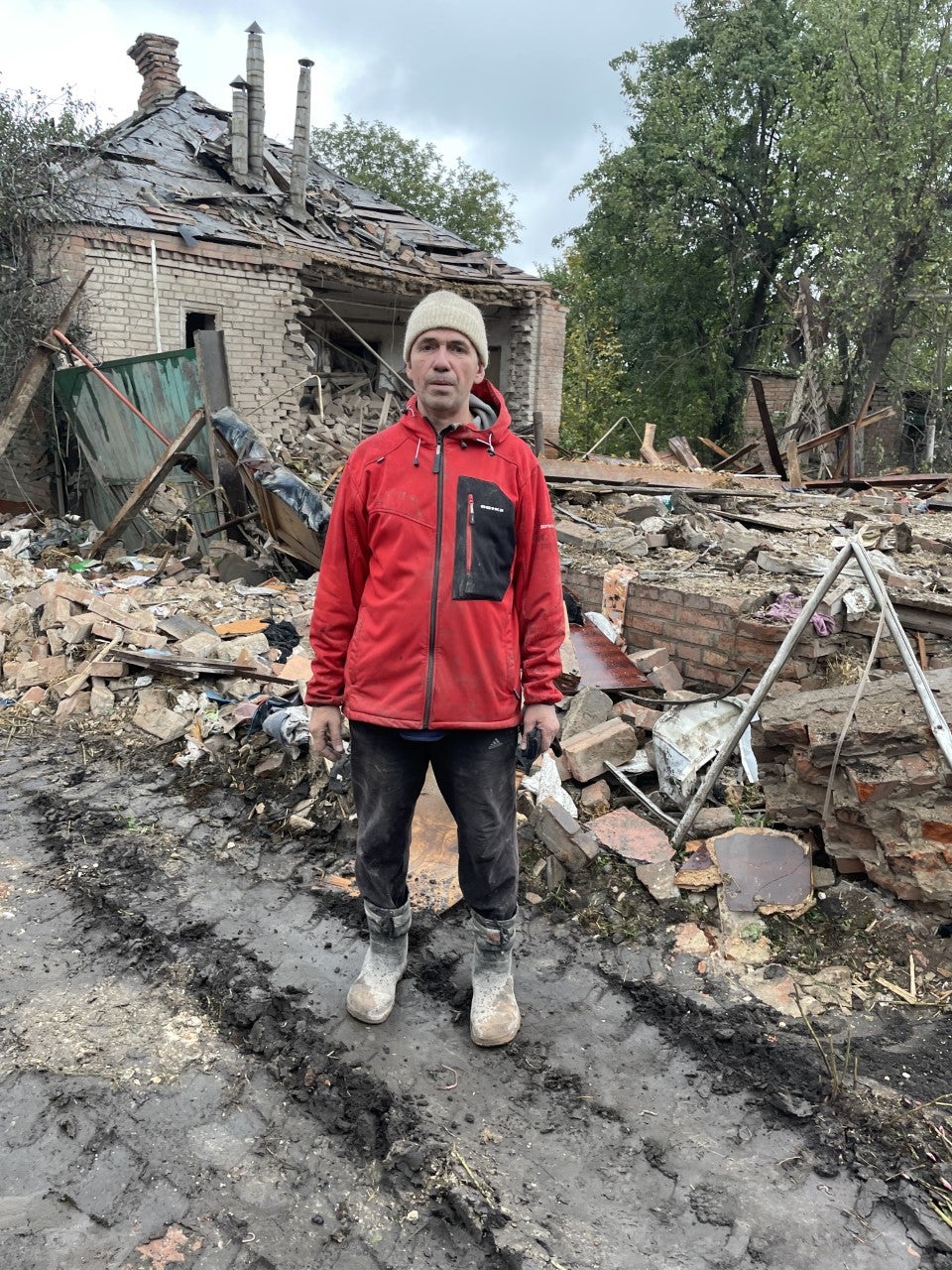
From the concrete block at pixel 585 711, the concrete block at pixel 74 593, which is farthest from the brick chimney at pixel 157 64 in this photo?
the concrete block at pixel 585 711

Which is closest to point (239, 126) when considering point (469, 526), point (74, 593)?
point (74, 593)

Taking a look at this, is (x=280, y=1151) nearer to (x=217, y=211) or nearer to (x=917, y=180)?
(x=217, y=211)

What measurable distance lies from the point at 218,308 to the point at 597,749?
11.1 meters

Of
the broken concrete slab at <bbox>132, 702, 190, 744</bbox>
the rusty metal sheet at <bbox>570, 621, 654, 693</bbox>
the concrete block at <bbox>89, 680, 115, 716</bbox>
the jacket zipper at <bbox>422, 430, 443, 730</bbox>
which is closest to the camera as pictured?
the jacket zipper at <bbox>422, 430, 443, 730</bbox>

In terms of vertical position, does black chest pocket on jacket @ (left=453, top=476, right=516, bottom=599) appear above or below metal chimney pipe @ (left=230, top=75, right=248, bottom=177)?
below

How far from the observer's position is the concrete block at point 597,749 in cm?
399

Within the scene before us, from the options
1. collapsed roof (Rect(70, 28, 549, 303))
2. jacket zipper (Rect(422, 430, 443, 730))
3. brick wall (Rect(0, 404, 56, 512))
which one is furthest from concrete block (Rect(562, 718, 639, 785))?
collapsed roof (Rect(70, 28, 549, 303))

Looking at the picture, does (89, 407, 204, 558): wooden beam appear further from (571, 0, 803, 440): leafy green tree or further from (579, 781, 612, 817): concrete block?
(571, 0, 803, 440): leafy green tree

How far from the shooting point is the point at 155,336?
39.7 ft

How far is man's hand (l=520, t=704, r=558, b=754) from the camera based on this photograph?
2.50 m

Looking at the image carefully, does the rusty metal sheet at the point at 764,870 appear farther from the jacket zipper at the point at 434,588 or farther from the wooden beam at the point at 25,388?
the wooden beam at the point at 25,388

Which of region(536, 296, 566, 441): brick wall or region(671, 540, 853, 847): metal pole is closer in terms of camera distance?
region(671, 540, 853, 847): metal pole

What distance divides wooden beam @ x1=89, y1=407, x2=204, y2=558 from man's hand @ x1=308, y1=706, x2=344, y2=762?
6.06m

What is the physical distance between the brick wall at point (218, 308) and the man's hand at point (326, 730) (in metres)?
10.5
